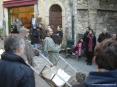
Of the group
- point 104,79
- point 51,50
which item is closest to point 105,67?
point 104,79

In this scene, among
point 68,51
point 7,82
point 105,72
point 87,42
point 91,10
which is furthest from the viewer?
point 91,10

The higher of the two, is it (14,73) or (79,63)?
(14,73)

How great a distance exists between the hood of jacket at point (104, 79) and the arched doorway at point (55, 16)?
2433 centimetres

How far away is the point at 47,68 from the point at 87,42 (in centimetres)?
1005

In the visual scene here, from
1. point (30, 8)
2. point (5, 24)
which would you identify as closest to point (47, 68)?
point (30, 8)

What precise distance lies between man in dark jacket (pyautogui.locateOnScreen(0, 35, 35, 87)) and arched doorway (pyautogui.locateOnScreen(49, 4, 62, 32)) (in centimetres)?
2266

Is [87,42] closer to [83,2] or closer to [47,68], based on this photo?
[83,2]

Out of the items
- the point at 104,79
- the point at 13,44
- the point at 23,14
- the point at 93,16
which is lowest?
the point at 104,79

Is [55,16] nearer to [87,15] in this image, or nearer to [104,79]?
[87,15]

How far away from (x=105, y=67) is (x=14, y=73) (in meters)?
1.74

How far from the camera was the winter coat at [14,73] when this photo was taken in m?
4.78

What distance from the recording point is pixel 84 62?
2152 cm

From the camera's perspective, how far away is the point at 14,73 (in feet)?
15.8

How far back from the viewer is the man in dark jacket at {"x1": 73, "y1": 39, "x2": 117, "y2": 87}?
3.18 m
